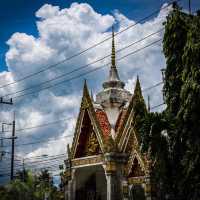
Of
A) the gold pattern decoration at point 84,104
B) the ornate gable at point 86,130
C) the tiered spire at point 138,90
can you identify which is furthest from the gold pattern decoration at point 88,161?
the tiered spire at point 138,90

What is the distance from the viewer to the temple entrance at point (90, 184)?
3678 centimetres

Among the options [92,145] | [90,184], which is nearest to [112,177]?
[92,145]

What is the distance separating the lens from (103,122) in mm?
35469

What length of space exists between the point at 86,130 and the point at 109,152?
4.77 metres

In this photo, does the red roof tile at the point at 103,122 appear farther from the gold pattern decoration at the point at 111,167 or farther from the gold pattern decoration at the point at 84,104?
the gold pattern decoration at the point at 111,167

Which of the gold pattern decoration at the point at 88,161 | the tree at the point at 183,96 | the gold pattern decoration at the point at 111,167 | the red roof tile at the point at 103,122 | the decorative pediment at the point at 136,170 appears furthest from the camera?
the red roof tile at the point at 103,122

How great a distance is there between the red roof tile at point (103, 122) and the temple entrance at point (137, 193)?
4338mm

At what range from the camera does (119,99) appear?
3656cm

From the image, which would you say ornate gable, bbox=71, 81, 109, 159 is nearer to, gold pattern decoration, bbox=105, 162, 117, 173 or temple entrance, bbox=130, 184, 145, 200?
gold pattern decoration, bbox=105, 162, 117, 173

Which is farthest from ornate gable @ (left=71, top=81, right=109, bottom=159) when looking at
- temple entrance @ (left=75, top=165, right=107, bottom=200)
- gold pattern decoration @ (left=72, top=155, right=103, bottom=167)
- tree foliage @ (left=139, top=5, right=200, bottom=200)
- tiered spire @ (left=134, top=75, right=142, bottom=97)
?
tree foliage @ (left=139, top=5, right=200, bottom=200)

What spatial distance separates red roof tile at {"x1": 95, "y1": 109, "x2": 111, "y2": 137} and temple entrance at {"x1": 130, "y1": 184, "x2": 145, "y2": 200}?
14.2ft

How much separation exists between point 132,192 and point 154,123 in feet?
33.4

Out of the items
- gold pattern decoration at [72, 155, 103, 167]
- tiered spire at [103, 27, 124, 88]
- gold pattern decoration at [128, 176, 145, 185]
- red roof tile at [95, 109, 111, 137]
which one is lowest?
gold pattern decoration at [128, 176, 145, 185]

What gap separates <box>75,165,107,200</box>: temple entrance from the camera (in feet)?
121
